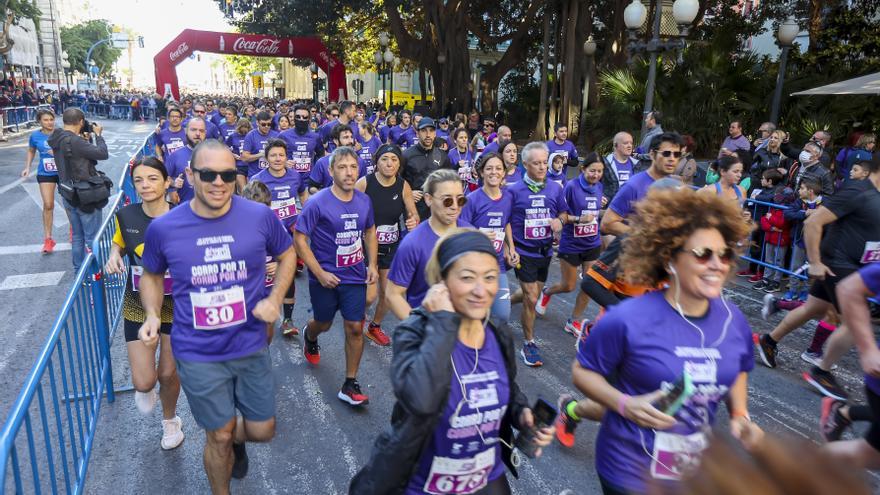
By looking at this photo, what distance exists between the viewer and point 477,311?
2410 millimetres

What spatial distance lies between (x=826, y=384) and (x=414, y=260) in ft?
12.5

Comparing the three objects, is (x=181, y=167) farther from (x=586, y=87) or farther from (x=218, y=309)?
(x=586, y=87)

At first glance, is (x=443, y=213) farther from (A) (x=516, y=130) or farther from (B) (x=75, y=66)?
(B) (x=75, y=66)

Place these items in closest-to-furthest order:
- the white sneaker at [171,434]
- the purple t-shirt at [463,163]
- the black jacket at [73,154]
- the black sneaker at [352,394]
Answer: the white sneaker at [171,434] → the black sneaker at [352,394] → the black jacket at [73,154] → the purple t-shirt at [463,163]

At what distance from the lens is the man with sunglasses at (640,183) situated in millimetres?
4967

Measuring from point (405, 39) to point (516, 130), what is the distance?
295 inches

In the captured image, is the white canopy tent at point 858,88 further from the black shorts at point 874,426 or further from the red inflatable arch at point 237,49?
the red inflatable arch at point 237,49

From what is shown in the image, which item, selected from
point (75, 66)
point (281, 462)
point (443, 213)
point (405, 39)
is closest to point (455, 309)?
point (443, 213)

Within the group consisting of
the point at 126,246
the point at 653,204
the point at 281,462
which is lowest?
the point at 281,462

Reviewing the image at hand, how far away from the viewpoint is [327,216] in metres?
4.99

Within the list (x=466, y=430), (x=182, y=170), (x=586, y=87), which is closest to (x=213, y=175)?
(x=466, y=430)

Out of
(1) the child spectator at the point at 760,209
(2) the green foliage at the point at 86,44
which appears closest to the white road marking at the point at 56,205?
(1) the child spectator at the point at 760,209

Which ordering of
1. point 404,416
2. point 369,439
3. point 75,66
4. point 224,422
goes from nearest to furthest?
point 404,416 < point 224,422 < point 369,439 < point 75,66

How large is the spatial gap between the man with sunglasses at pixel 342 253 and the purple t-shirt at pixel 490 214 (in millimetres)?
968
